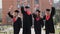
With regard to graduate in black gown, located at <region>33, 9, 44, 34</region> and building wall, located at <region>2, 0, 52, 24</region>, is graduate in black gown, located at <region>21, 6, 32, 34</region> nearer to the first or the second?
graduate in black gown, located at <region>33, 9, 44, 34</region>

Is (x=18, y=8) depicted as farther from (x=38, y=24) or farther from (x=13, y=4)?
(x=38, y=24)

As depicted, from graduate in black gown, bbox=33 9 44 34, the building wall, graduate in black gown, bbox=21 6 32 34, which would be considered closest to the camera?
graduate in black gown, bbox=21 6 32 34

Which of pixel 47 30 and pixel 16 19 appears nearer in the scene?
pixel 47 30

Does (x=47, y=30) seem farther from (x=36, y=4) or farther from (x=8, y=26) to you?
(x=36, y=4)

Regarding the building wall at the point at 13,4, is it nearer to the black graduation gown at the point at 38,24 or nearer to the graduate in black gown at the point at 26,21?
the black graduation gown at the point at 38,24

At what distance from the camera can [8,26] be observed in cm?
529

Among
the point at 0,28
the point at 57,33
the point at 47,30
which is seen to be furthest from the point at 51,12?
the point at 0,28

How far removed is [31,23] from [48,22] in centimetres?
46

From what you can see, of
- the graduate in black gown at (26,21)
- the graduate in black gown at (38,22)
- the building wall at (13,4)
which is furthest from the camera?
the building wall at (13,4)

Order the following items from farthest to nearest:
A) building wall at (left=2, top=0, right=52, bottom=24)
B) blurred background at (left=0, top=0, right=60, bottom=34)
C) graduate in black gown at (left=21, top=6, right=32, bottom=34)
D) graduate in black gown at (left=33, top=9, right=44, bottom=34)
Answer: building wall at (left=2, top=0, right=52, bottom=24) < blurred background at (left=0, top=0, right=60, bottom=34) < graduate in black gown at (left=33, top=9, right=44, bottom=34) < graduate in black gown at (left=21, top=6, right=32, bottom=34)

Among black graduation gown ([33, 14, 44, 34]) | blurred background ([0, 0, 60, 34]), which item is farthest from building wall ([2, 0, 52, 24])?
black graduation gown ([33, 14, 44, 34])

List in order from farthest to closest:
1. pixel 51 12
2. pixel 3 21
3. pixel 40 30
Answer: pixel 3 21 < pixel 40 30 < pixel 51 12

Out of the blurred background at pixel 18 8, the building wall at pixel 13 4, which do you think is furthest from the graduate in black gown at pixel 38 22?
the building wall at pixel 13 4

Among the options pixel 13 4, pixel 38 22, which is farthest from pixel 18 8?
pixel 38 22
